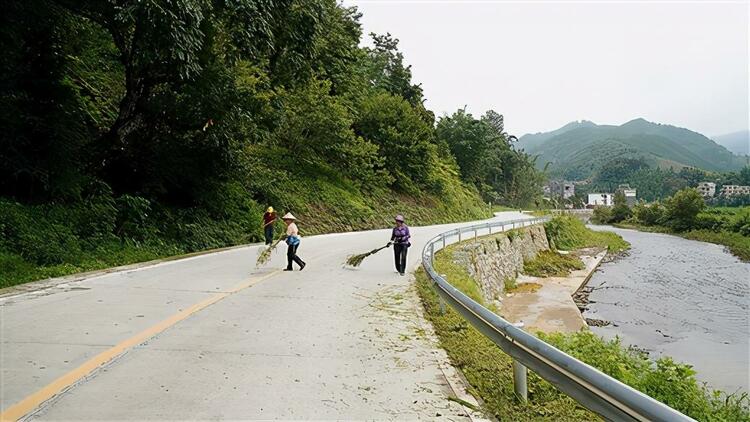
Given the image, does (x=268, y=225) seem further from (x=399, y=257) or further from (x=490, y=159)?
(x=490, y=159)

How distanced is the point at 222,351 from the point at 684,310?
77.9ft

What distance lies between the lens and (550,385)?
480 centimetres

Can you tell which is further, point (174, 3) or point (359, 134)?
point (359, 134)

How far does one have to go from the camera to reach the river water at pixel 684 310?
51.0ft

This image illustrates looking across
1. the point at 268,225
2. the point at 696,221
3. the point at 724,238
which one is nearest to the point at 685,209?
the point at 696,221

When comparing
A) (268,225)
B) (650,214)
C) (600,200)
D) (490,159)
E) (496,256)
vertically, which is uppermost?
(490,159)

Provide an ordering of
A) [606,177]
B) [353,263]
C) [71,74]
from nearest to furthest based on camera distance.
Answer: [353,263]
[71,74]
[606,177]

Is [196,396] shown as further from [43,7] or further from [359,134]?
[359,134]

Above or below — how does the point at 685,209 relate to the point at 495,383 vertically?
below

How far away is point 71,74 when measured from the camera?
1594 centimetres

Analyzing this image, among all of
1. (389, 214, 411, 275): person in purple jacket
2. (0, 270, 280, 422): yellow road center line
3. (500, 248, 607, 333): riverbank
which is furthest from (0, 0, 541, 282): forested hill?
(500, 248, 607, 333): riverbank

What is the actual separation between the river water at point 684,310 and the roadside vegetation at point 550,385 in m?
7.29

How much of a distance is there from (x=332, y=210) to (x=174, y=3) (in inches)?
790

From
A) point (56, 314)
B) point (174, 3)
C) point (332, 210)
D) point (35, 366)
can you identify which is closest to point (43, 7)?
point (174, 3)
